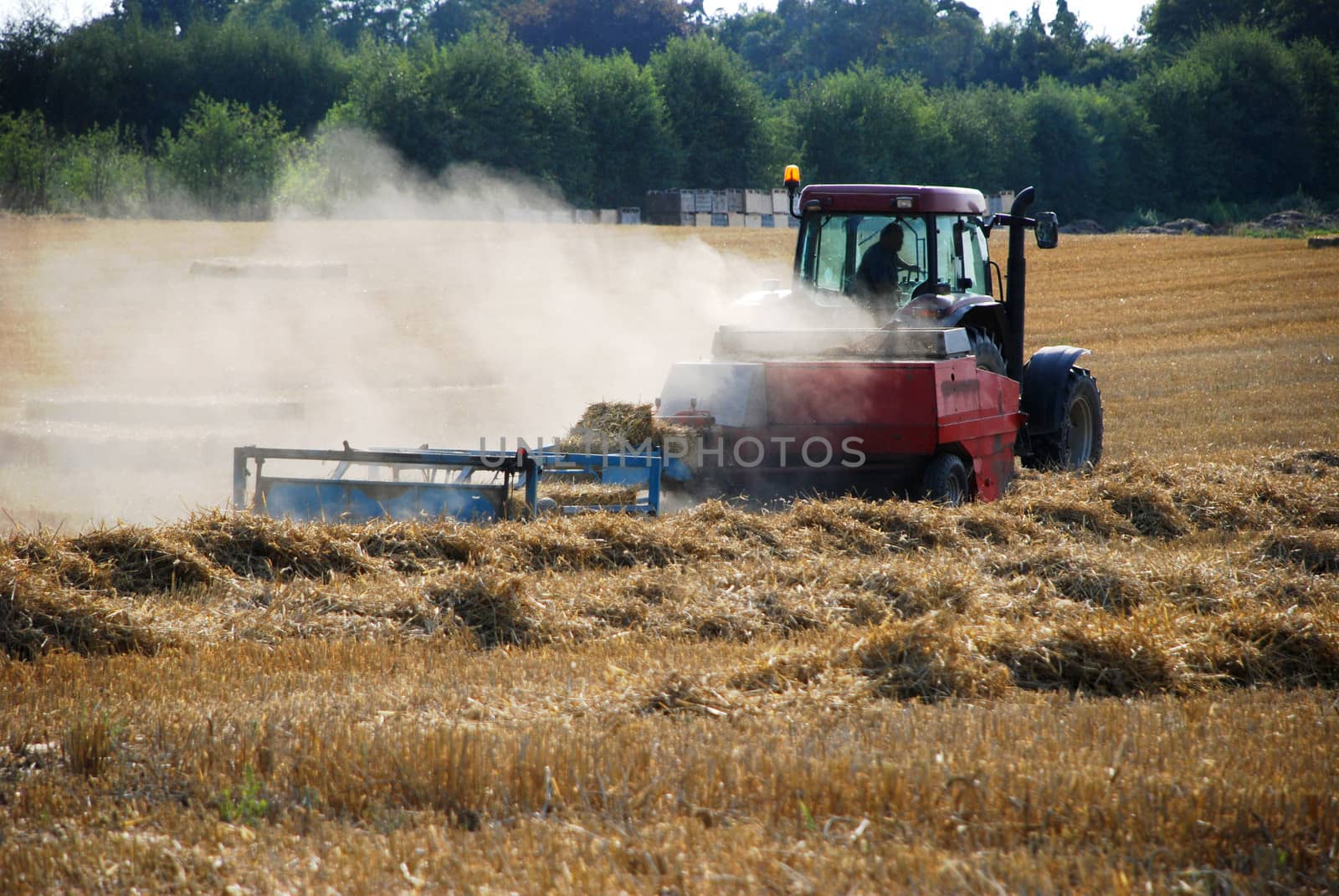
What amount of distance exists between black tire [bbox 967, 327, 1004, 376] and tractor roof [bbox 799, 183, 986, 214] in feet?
3.07

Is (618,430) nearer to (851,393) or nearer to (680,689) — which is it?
(851,393)

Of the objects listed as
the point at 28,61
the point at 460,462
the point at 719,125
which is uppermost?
the point at 28,61

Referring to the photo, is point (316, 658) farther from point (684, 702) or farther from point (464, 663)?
point (684, 702)

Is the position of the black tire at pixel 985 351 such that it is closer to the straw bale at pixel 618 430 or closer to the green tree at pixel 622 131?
the straw bale at pixel 618 430

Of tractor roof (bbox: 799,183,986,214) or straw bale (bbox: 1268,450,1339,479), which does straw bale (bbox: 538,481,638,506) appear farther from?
straw bale (bbox: 1268,450,1339,479)

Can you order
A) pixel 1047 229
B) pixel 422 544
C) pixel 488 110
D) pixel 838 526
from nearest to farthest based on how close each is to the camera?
pixel 422 544, pixel 838 526, pixel 1047 229, pixel 488 110

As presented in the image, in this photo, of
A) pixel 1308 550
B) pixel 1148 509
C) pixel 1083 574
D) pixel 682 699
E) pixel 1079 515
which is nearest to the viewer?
pixel 682 699

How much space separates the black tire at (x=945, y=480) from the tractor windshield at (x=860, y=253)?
5.01 feet

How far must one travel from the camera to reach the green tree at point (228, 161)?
131ft

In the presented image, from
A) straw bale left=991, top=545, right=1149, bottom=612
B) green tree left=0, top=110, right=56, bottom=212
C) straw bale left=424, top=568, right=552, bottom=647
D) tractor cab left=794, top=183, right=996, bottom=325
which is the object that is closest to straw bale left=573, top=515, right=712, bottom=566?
straw bale left=424, top=568, right=552, bottom=647

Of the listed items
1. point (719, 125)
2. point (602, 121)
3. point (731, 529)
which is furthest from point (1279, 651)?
point (719, 125)

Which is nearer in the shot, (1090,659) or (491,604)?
(1090,659)

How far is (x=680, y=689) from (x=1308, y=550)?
14.5 feet

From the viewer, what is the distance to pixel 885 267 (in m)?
9.76
